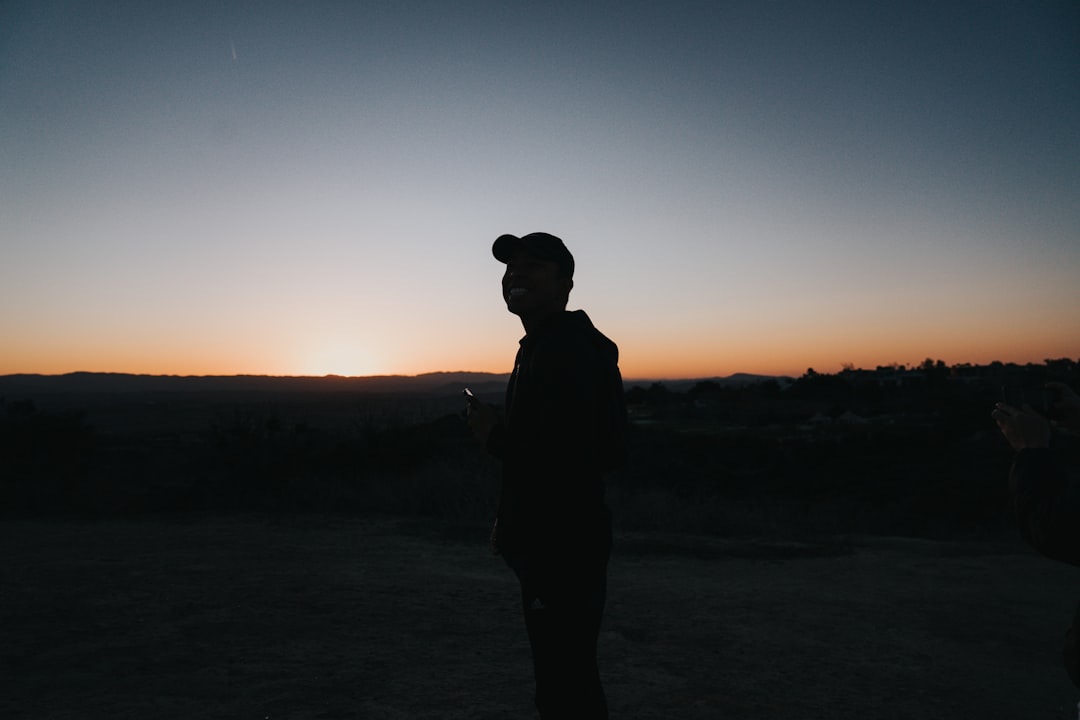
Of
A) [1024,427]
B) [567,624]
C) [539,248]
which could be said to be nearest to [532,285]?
[539,248]

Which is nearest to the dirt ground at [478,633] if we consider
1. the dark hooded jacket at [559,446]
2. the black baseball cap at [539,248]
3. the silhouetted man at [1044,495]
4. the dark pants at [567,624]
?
the dark pants at [567,624]

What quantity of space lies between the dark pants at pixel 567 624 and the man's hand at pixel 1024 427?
42.9 inches

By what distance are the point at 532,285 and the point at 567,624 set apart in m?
1.07

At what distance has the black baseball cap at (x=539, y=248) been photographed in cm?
254

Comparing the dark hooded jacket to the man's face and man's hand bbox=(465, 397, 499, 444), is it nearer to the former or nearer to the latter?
man's hand bbox=(465, 397, 499, 444)

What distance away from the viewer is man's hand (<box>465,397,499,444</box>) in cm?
233

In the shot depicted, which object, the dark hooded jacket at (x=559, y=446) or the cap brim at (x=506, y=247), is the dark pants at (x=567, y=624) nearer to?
the dark hooded jacket at (x=559, y=446)

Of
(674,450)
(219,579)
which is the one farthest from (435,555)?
(674,450)

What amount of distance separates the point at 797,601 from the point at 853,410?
41868mm

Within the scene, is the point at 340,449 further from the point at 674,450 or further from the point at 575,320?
the point at 575,320

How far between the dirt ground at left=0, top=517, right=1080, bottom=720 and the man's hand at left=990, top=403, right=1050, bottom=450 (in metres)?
2.66

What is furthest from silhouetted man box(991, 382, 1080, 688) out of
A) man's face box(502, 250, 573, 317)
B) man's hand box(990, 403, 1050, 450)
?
man's face box(502, 250, 573, 317)

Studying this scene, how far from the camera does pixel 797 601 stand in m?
6.43

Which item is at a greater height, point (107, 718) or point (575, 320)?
point (575, 320)
